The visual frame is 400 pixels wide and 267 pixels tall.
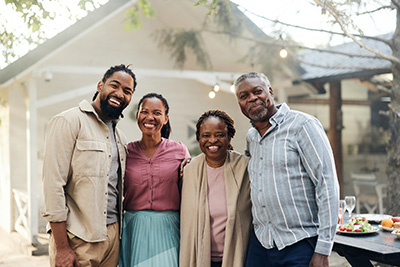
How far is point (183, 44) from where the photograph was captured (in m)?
8.61

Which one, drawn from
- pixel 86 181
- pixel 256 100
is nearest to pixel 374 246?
pixel 256 100

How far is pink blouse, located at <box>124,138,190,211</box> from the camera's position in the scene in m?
3.24

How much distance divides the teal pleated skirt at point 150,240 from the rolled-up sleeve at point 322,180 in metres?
1.12

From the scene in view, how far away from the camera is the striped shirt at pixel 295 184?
2.48 meters

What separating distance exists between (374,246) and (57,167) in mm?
2228

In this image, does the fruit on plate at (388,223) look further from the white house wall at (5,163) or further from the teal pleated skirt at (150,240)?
the white house wall at (5,163)

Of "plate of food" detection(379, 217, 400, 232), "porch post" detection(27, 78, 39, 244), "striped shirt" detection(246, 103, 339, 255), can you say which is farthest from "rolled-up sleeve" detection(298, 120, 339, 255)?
"porch post" detection(27, 78, 39, 244)

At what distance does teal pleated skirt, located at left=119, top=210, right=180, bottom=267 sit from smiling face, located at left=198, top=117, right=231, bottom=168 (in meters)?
0.56

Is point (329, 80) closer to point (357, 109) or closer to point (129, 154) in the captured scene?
point (357, 109)

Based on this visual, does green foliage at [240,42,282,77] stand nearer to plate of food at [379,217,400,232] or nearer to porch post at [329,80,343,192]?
porch post at [329,80,343,192]

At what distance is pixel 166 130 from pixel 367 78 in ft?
20.4

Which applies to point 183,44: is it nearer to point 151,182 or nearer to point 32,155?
point 32,155

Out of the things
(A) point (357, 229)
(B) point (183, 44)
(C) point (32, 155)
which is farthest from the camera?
(B) point (183, 44)

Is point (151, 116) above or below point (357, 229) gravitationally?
above
